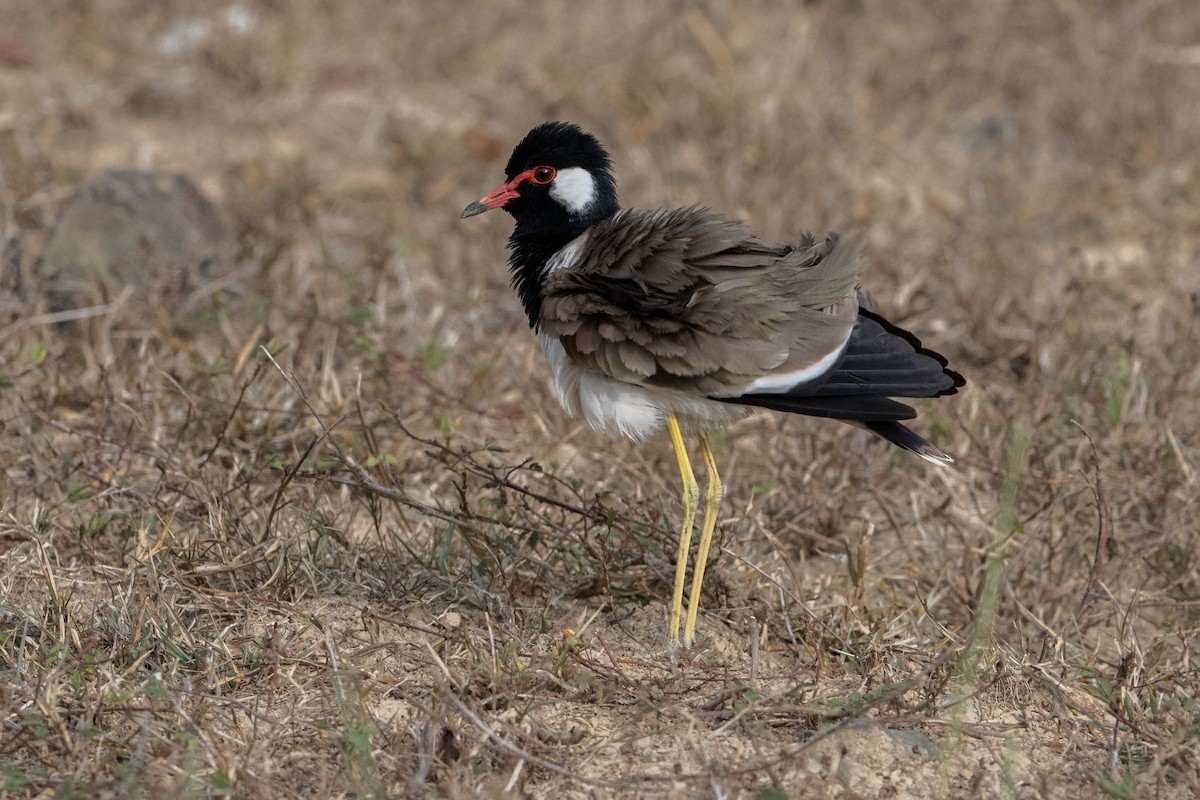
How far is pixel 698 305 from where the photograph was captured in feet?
10.7

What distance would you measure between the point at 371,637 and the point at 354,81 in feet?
15.9

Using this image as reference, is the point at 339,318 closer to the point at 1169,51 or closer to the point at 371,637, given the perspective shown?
the point at 371,637

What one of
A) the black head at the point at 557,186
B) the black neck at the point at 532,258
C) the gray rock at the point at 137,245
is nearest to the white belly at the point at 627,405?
the black neck at the point at 532,258

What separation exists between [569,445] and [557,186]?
1.05 meters

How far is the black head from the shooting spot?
376 cm

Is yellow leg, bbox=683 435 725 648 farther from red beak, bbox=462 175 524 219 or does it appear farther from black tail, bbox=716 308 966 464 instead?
red beak, bbox=462 175 524 219

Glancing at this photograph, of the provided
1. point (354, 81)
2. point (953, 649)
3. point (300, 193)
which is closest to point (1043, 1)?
point (354, 81)

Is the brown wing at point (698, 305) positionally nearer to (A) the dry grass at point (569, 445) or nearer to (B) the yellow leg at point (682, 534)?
(B) the yellow leg at point (682, 534)

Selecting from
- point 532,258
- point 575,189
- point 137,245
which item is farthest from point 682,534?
point 137,245

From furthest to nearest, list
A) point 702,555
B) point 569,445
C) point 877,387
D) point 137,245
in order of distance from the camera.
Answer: point 137,245
point 569,445
point 702,555
point 877,387

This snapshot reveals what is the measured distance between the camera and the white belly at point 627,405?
330 cm

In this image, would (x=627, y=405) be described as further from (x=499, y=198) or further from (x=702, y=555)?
(x=499, y=198)

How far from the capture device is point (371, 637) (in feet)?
11.1

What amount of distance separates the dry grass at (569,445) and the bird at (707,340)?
31cm
